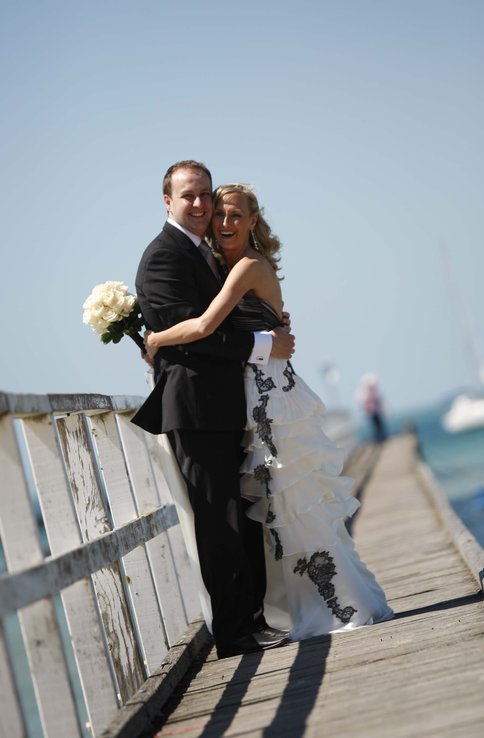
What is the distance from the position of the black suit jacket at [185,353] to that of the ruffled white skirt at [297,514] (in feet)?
0.44

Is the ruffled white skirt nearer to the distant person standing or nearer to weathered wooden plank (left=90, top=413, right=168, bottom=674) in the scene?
weathered wooden plank (left=90, top=413, right=168, bottom=674)

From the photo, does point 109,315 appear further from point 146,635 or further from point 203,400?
point 146,635

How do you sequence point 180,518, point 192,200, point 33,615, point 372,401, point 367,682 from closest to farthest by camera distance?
point 33,615 → point 367,682 → point 192,200 → point 180,518 → point 372,401

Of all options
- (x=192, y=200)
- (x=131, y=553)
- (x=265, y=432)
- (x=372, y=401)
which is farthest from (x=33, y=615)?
(x=372, y=401)

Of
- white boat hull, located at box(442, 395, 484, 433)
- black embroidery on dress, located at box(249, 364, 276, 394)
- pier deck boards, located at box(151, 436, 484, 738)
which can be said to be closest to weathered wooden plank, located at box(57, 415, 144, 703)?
pier deck boards, located at box(151, 436, 484, 738)

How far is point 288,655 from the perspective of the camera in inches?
173

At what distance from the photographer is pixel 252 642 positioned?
470 centimetres

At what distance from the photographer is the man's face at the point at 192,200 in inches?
183

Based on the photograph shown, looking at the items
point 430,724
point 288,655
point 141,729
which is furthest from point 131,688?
point 430,724

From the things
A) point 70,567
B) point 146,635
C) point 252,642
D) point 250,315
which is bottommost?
point 252,642

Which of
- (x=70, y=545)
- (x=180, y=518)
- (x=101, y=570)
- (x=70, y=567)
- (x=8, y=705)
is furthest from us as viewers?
(x=180, y=518)

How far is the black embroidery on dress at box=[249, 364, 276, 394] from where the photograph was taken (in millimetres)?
4730

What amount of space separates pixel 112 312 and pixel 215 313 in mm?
510

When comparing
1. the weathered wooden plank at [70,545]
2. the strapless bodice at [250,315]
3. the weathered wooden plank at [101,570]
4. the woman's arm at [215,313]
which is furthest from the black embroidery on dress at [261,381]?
the weathered wooden plank at [70,545]
